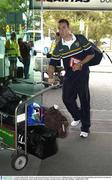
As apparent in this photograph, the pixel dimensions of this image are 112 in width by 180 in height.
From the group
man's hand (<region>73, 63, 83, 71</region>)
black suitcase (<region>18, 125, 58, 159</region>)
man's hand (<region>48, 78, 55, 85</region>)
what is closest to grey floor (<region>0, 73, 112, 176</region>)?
black suitcase (<region>18, 125, 58, 159</region>)

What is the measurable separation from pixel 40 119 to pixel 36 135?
1.28 ft

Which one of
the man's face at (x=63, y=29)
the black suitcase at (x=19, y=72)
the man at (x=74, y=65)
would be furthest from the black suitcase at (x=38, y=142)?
the black suitcase at (x=19, y=72)

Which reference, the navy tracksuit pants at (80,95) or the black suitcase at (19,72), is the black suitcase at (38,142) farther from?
the black suitcase at (19,72)

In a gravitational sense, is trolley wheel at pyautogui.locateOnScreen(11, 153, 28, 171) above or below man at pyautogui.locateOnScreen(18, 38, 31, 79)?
above

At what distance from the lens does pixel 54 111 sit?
618 centimetres

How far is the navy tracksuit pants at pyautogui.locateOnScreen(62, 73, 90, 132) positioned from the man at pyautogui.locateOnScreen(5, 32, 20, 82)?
18.5ft

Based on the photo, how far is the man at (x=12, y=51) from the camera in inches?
506

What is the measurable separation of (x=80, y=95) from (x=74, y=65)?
55cm

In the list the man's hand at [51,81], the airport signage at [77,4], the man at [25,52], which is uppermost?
the man's hand at [51,81]

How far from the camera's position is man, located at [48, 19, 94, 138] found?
6.46 m

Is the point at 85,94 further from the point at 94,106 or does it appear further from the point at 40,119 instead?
the point at 94,106

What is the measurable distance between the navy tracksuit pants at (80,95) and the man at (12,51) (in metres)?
5.63

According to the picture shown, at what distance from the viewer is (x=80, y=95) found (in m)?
6.77

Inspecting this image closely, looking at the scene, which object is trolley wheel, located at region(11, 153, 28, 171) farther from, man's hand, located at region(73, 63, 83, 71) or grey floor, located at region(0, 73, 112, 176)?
man's hand, located at region(73, 63, 83, 71)
